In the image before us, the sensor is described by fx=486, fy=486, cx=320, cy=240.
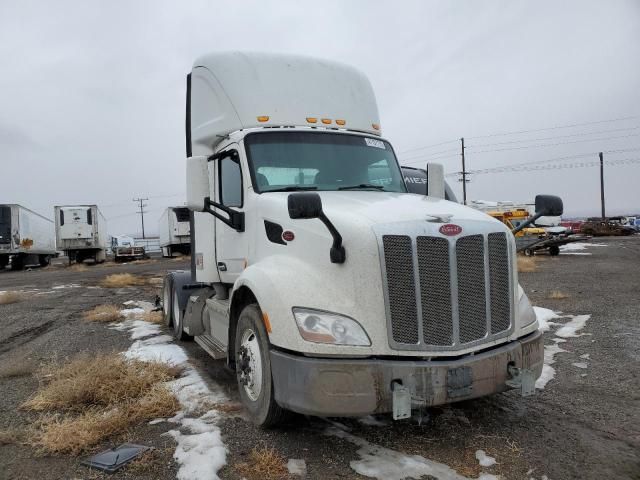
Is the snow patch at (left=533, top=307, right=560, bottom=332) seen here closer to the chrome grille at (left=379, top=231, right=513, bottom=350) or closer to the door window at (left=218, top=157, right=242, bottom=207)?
the chrome grille at (left=379, top=231, right=513, bottom=350)

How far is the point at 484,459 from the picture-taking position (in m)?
3.44

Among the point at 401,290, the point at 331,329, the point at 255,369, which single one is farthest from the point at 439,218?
the point at 255,369

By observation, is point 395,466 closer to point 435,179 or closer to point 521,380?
point 521,380

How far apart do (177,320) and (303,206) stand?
16.7 feet

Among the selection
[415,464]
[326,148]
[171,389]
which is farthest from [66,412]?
[326,148]

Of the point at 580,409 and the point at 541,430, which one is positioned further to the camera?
the point at 580,409

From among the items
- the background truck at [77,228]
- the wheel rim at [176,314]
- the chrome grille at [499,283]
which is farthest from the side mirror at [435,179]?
the background truck at [77,228]

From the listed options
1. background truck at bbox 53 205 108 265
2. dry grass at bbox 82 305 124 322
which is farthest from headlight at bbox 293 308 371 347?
background truck at bbox 53 205 108 265

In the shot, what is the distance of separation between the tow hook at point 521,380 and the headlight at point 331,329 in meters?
1.19

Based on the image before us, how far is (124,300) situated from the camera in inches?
510

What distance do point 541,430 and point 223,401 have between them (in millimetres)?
2806

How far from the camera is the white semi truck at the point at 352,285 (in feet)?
11.0

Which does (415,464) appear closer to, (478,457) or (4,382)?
(478,457)

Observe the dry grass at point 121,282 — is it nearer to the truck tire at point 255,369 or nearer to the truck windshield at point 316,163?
the truck windshield at point 316,163
